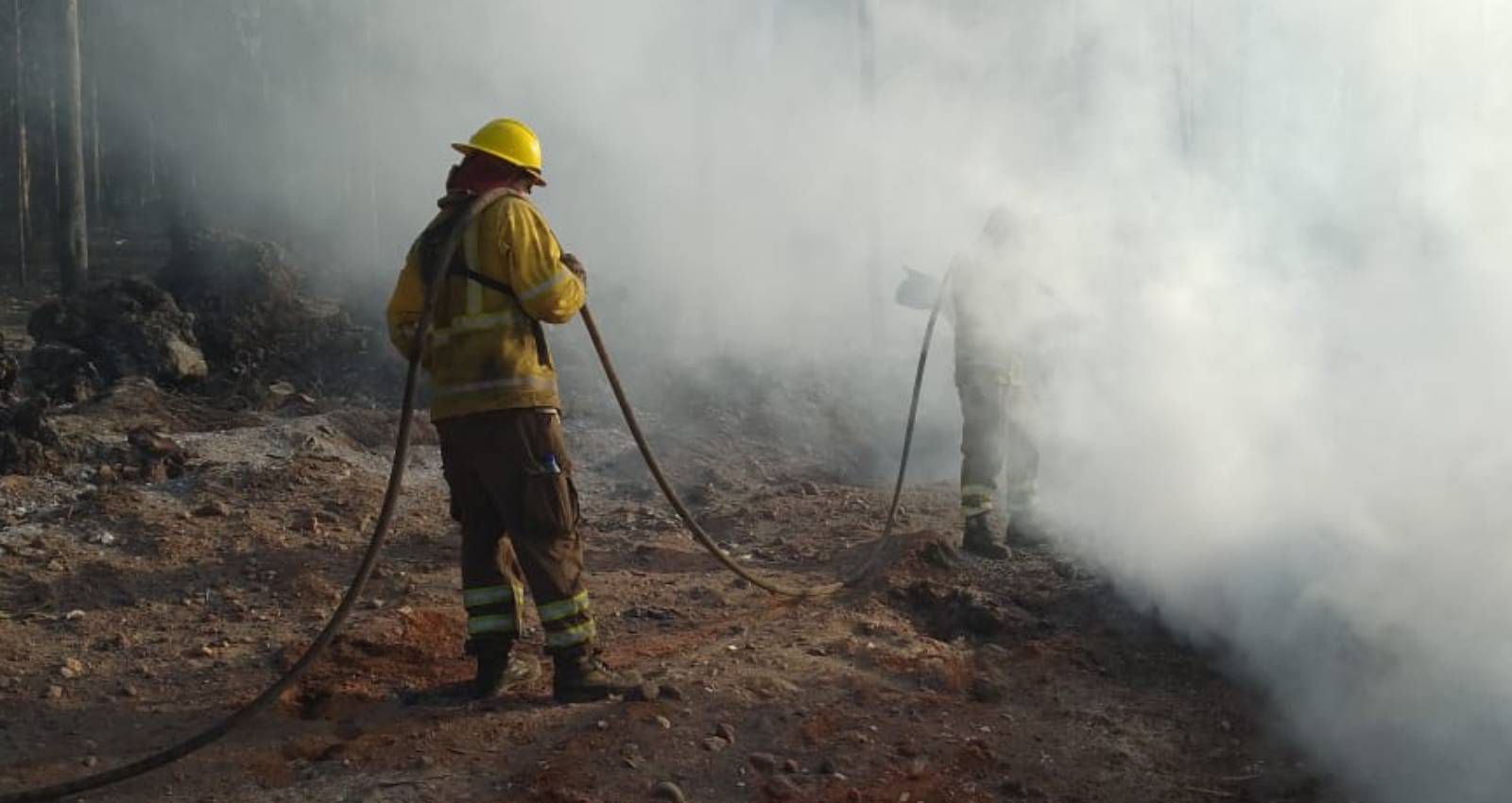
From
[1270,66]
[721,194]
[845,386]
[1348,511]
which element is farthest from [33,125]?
[1348,511]

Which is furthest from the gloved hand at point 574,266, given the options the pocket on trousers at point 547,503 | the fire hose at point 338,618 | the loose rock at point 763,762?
the loose rock at point 763,762

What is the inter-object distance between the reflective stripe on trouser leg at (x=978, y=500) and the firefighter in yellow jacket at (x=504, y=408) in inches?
113

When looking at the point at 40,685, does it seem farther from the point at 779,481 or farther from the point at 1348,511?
the point at 779,481

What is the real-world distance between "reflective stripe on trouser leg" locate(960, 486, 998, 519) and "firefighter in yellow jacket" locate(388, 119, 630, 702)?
2.87 meters

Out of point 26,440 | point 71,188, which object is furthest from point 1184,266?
point 71,188

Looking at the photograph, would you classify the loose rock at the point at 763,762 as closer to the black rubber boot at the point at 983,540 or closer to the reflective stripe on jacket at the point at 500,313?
the reflective stripe on jacket at the point at 500,313

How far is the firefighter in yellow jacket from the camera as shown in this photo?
3.72 m

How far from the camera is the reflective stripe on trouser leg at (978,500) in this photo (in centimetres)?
628

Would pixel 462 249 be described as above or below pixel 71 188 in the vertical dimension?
below

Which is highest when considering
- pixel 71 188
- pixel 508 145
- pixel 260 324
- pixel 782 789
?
pixel 71 188

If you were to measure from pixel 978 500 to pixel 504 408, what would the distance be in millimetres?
3187

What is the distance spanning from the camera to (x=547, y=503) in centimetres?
371

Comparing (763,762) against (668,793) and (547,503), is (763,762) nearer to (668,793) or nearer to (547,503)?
(668,793)

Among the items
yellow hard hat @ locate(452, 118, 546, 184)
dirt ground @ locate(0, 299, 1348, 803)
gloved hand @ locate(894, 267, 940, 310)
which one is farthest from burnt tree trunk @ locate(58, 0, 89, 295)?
yellow hard hat @ locate(452, 118, 546, 184)
